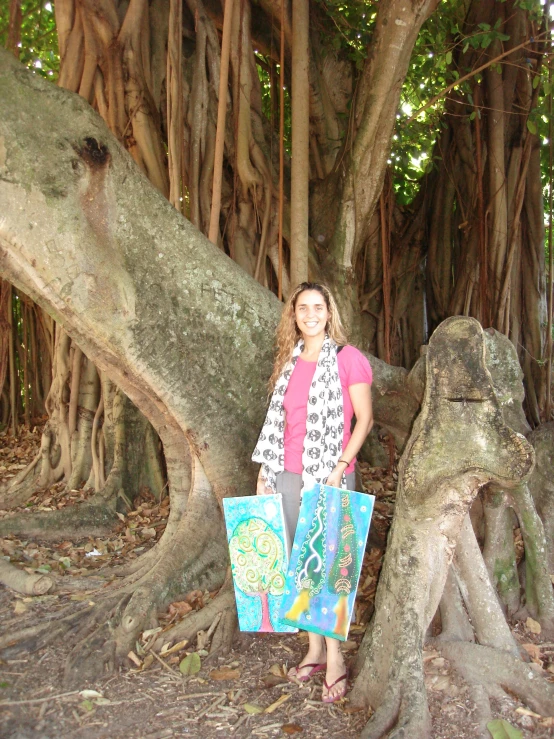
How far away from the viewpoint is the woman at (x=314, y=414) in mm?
2275

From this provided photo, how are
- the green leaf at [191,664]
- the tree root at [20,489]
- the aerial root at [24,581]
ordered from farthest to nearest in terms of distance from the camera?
the tree root at [20,489], the aerial root at [24,581], the green leaf at [191,664]

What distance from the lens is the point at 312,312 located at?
7.66ft

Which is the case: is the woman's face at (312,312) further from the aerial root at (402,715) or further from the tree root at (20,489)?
the tree root at (20,489)

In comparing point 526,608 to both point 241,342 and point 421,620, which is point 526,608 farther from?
point 241,342

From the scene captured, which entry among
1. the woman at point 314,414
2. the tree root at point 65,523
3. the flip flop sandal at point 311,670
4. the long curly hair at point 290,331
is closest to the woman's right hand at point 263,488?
the woman at point 314,414

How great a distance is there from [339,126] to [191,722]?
161 inches

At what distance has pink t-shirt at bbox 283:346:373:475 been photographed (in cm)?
232

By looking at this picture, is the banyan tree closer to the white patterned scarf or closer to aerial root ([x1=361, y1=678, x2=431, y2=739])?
aerial root ([x1=361, y1=678, x2=431, y2=739])

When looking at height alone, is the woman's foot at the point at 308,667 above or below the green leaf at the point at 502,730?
above

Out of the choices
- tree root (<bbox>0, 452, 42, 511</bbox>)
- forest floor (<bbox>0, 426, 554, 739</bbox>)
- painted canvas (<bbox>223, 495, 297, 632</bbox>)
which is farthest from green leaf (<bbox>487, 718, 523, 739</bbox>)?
tree root (<bbox>0, 452, 42, 511</bbox>)

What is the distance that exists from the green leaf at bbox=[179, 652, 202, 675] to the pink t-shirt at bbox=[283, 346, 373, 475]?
0.78m

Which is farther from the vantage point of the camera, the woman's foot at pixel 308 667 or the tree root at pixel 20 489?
the tree root at pixel 20 489

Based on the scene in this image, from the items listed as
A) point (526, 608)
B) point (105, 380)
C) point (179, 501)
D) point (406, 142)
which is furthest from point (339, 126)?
point (526, 608)

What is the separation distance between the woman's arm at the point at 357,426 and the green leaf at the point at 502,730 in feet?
2.72
